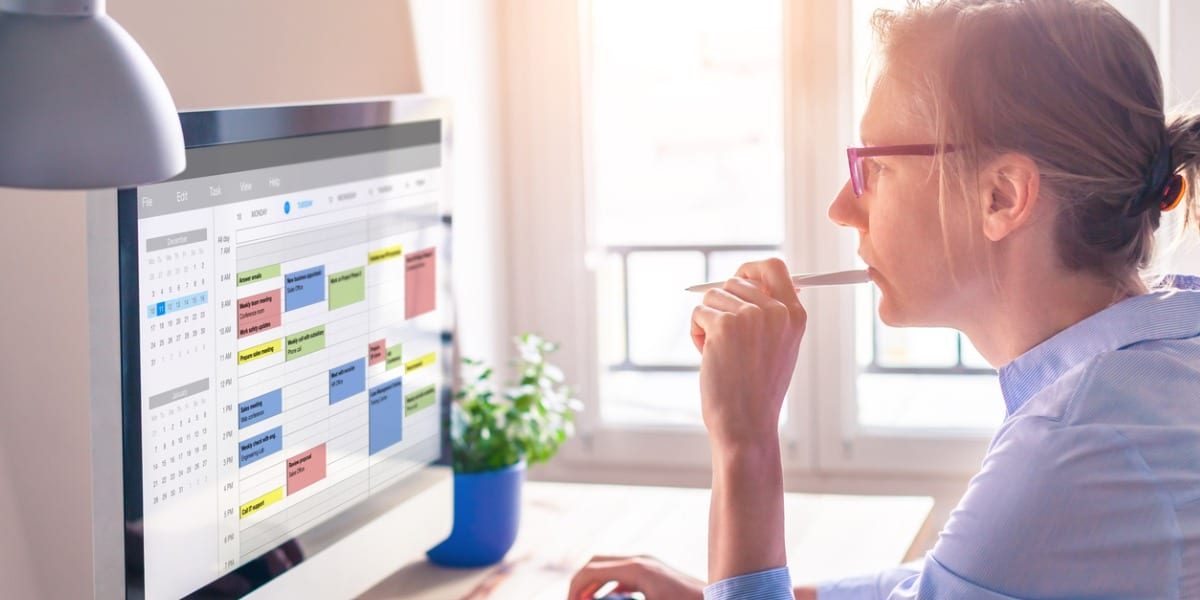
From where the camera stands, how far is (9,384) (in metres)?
1.21

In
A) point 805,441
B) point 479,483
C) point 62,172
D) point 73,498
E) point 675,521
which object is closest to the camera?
point 62,172

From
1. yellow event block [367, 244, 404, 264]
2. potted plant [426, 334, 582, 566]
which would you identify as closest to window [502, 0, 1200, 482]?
potted plant [426, 334, 582, 566]

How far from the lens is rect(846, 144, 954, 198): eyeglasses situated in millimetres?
1113

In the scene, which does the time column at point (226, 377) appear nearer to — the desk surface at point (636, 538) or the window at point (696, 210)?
the desk surface at point (636, 538)

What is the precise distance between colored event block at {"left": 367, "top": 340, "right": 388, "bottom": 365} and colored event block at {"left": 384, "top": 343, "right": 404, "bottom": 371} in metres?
0.01

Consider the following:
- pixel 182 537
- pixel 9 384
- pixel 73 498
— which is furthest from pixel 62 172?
pixel 73 498

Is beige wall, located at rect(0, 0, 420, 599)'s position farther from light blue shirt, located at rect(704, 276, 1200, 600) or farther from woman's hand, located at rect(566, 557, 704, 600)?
light blue shirt, located at rect(704, 276, 1200, 600)

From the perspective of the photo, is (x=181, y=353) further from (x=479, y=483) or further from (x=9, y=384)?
(x=479, y=483)

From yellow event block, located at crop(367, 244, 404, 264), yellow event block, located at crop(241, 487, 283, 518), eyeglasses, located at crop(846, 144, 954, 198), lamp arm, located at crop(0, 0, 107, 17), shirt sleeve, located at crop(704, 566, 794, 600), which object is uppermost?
lamp arm, located at crop(0, 0, 107, 17)

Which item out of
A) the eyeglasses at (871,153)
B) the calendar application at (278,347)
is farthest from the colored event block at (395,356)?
the eyeglasses at (871,153)

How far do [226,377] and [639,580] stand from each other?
0.50m

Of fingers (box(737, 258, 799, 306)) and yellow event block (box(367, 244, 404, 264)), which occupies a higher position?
yellow event block (box(367, 244, 404, 264))

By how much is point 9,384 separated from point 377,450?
0.38 metres

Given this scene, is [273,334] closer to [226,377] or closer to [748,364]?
[226,377]
